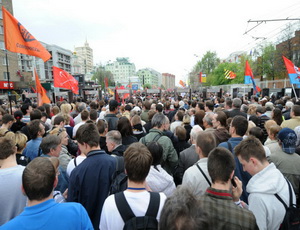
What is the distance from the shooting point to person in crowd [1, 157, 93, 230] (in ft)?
4.95

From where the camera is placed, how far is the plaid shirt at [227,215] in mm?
1537

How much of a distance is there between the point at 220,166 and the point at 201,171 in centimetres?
63

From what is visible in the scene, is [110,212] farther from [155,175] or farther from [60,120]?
[60,120]

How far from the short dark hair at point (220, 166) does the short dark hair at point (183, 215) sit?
78cm

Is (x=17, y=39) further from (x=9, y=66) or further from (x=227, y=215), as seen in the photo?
(x=9, y=66)

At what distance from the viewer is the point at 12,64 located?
3694cm

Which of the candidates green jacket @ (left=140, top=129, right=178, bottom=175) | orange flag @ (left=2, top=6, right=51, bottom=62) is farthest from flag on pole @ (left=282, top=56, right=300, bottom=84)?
orange flag @ (left=2, top=6, right=51, bottom=62)

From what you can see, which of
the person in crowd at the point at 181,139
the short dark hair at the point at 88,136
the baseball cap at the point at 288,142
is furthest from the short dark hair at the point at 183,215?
the person in crowd at the point at 181,139

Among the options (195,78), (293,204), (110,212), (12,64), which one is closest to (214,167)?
(293,204)

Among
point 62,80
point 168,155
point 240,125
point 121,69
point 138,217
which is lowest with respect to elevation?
point 168,155

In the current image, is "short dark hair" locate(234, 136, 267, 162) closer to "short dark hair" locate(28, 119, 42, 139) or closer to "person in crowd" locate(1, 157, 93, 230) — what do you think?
"person in crowd" locate(1, 157, 93, 230)

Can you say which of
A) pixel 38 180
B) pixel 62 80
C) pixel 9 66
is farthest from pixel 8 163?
pixel 9 66

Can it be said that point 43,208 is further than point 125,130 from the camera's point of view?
No

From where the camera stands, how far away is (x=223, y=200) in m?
1.68
